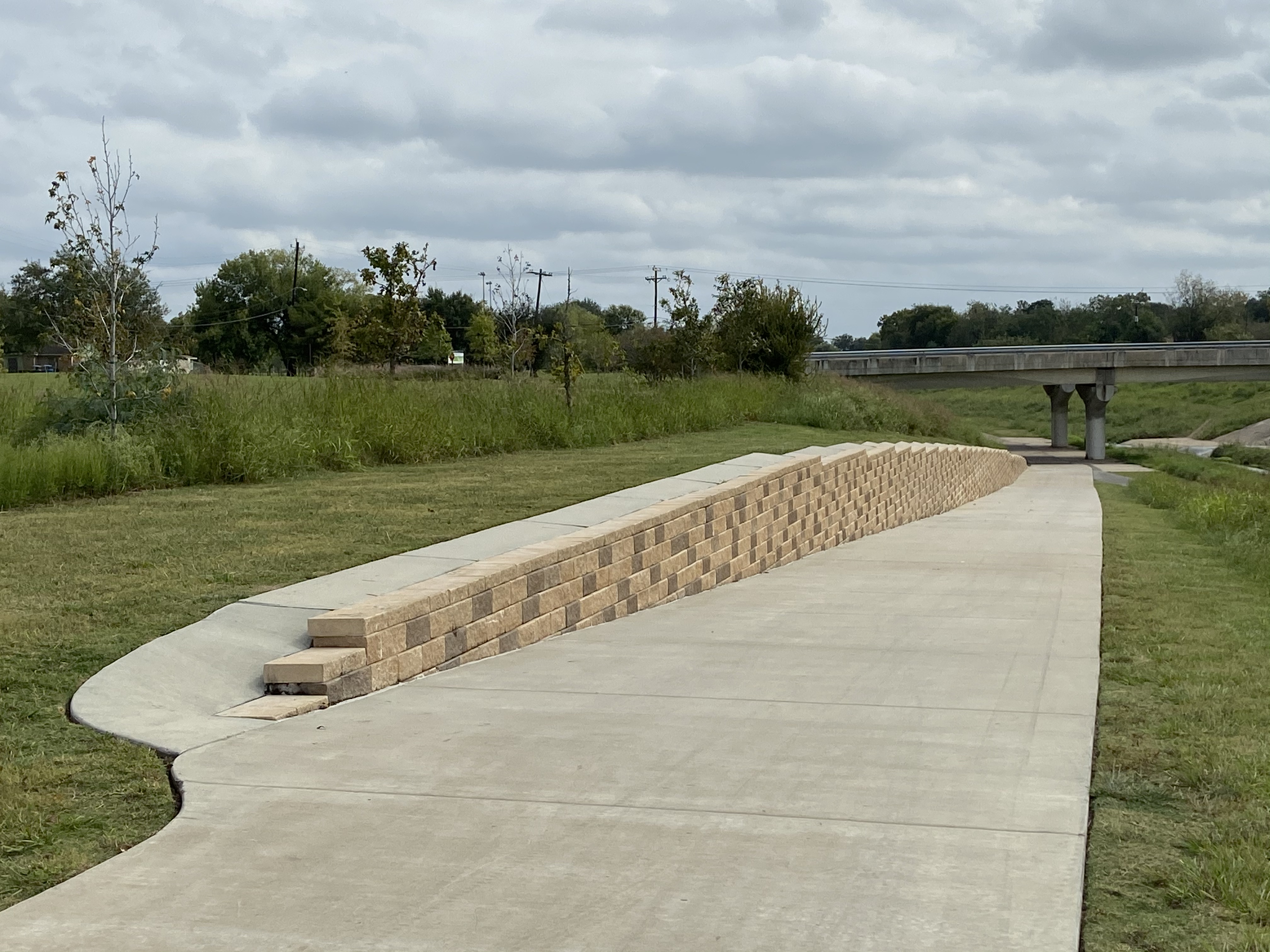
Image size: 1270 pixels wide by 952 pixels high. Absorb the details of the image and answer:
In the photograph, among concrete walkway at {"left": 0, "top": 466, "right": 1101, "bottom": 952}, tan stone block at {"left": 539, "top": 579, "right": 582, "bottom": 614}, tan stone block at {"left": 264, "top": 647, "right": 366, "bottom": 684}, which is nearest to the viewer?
concrete walkway at {"left": 0, "top": 466, "right": 1101, "bottom": 952}

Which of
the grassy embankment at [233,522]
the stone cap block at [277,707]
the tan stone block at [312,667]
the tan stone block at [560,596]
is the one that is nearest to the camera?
the grassy embankment at [233,522]

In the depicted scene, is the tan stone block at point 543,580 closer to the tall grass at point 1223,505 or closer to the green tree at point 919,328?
the tall grass at point 1223,505

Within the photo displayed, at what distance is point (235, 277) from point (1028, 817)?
7815cm

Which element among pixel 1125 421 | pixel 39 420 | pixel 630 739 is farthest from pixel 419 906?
pixel 1125 421

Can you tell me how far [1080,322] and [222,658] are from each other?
135m

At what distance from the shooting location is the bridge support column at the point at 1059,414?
72812 millimetres

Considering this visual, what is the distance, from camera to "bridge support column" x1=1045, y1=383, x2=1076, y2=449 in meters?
72.8

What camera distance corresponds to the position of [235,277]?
77250 mm

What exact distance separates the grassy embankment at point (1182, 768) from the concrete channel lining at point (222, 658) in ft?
10.5

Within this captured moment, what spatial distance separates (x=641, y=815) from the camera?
4.21m

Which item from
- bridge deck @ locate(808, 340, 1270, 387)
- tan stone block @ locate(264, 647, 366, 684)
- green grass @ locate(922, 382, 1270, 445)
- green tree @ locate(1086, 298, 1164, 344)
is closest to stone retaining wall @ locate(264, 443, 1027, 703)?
tan stone block @ locate(264, 647, 366, 684)

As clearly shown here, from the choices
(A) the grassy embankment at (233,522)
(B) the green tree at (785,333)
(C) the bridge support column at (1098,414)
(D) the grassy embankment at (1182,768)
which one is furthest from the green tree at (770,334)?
(C) the bridge support column at (1098,414)

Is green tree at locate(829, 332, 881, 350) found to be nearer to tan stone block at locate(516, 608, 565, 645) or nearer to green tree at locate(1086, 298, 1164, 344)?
green tree at locate(1086, 298, 1164, 344)

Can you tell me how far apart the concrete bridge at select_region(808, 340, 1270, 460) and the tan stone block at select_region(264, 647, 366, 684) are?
188 feet
